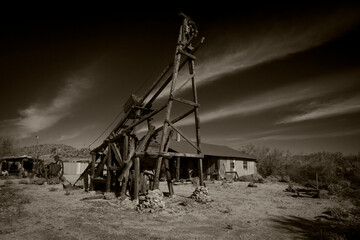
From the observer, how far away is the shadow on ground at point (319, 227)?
17.7ft

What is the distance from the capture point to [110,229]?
5.71 m

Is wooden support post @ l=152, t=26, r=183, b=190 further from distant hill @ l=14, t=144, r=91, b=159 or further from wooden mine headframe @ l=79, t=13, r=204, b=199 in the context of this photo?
distant hill @ l=14, t=144, r=91, b=159

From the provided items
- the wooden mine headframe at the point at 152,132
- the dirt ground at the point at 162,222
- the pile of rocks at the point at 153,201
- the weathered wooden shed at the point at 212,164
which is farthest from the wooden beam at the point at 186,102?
the weathered wooden shed at the point at 212,164

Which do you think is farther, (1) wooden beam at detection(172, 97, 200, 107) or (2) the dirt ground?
(1) wooden beam at detection(172, 97, 200, 107)

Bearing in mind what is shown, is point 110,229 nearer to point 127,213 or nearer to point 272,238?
point 127,213

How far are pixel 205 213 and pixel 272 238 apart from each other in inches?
111

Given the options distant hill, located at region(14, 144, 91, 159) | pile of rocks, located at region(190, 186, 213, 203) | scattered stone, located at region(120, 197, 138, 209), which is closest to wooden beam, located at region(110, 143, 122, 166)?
scattered stone, located at region(120, 197, 138, 209)

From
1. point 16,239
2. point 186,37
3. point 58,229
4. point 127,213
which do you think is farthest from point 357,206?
point 16,239

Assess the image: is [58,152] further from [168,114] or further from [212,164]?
[168,114]

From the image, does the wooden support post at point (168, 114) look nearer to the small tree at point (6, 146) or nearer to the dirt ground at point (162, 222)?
the dirt ground at point (162, 222)

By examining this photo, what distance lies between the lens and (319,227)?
20.6 ft

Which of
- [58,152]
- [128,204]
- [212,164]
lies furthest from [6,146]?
[128,204]

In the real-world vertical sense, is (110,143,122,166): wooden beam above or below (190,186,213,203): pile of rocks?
above

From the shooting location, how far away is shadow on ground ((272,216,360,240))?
539 cm
